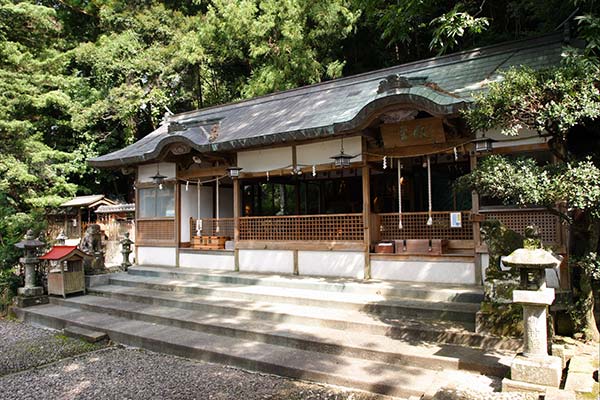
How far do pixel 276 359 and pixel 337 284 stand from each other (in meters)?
2.73

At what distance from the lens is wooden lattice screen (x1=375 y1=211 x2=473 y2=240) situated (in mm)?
8422

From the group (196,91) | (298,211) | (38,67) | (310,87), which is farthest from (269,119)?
A: (38,67)

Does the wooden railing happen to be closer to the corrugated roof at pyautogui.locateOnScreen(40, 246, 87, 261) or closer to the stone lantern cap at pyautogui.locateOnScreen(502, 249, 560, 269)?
the corrugated roof at pyautogui.locateOnScreen(40, 246, 87, 261)

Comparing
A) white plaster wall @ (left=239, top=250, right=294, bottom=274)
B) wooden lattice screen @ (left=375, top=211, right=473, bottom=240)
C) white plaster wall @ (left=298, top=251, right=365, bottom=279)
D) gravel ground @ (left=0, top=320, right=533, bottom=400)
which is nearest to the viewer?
gravel ground @ (left=0, top=320, right=533, bottom=400)

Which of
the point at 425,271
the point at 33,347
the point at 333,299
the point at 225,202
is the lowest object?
the point at 33,347

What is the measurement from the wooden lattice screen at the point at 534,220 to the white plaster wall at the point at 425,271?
980 millimetres

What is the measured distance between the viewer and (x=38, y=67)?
1870cm

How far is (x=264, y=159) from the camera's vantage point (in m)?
10.3

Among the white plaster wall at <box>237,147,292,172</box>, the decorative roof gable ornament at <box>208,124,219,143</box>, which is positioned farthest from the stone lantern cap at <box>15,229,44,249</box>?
the white plaster wall at <box>237,147,292,172</box>

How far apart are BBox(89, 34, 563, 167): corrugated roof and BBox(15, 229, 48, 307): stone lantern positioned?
10.4 feet

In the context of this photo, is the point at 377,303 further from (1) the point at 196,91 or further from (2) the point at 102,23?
(2) the point at 102,23

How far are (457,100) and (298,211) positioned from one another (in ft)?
26.4

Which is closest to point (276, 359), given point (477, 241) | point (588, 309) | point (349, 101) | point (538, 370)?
point (538, 370)

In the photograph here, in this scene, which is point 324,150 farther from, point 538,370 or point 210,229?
point 538,370
